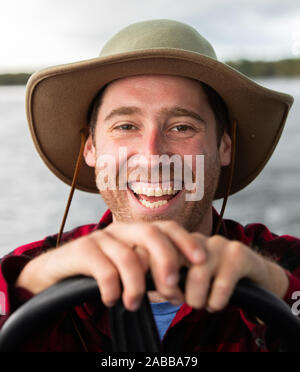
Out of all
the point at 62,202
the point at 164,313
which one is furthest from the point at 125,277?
the point at 62,202

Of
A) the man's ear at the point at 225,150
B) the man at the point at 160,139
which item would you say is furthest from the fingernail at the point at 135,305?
the man's ear at the point at 225,150

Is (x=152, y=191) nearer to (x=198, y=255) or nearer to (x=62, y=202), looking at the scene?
(x=198, y=255)

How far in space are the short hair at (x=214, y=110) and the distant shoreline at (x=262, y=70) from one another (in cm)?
1414

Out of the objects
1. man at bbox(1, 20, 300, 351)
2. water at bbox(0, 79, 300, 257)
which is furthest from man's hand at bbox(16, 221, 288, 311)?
water at bbox(0, 79, 300, 257)

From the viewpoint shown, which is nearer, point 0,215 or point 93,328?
point 93,328

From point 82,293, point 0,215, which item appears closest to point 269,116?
point 82,293

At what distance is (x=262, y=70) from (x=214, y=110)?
721 inches

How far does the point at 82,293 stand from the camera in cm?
71

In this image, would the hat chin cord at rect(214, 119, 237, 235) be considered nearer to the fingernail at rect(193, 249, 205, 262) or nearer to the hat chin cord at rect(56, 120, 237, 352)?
the hat chin cord at rect(56, 120, 237, 352)

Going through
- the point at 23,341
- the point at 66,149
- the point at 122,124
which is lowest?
Result: the point at 23,341

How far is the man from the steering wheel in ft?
0.54

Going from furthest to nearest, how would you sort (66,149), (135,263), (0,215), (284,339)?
(0,215) → (66,149) → (284,339) → (135,263)

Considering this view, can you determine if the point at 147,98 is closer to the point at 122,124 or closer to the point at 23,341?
the point at 122,124

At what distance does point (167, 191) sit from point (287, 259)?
45 centimetres
